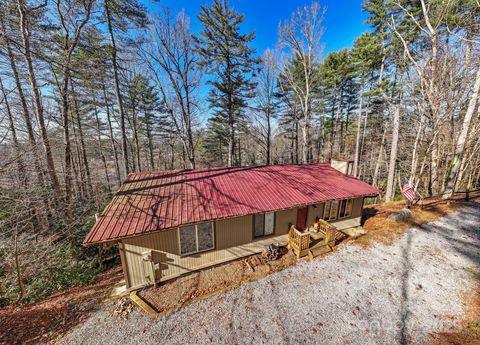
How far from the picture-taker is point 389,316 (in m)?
4.63

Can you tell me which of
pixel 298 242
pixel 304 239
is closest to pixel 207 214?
pixel 298 242

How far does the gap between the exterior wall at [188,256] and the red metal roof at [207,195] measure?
1.64 feet

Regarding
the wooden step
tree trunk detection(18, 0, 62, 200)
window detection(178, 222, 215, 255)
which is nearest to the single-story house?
window detection(178, 222, 215, 255)

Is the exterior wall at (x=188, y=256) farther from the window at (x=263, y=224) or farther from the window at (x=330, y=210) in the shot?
the window at (x=330, y=210)

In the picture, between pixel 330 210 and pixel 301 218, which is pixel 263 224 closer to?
pixel 301 218

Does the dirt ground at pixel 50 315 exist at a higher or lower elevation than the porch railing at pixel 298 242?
lower

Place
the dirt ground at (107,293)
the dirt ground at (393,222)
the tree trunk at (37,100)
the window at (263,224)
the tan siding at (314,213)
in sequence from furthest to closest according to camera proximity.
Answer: the tan siding at (314,213) < the dirt ground at (393,222) < the window at (263,224) < the tree trunk at (37,100) < the dirt ground at (107,293)

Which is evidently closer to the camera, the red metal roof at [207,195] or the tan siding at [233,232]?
the red metal roof at [207,195]

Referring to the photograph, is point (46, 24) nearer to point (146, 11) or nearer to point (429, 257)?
point (146, 11)

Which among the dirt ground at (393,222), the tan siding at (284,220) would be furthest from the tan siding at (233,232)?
the dirt ground at (393,222)

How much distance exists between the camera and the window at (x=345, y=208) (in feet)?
28.7

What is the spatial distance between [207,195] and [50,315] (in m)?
5.44

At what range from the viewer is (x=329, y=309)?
192 inches

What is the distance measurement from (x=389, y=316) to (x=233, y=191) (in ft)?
18.7
